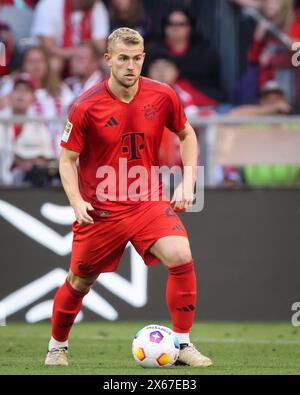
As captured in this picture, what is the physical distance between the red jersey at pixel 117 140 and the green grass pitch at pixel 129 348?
119cm

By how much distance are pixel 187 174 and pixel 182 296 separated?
2.91ft

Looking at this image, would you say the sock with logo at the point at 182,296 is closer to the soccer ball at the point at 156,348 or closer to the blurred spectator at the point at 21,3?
the soccer ball at the point at 156,348

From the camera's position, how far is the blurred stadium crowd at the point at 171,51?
13141 millimetres

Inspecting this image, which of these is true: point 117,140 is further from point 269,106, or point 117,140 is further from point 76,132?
point 269,106

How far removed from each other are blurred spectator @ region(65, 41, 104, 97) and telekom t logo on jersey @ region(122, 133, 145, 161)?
6.13 metres

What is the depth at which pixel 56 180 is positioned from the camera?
11.4m

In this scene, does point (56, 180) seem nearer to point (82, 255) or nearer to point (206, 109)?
point (206, 109)

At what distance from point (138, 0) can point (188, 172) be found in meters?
7.10

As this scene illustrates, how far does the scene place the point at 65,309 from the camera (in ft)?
24.6

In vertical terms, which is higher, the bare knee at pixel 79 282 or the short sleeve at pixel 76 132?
the short sleeve at pixel 76 132

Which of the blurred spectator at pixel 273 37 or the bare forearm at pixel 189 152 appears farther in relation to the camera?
the blurred spectator at pixel 273 37

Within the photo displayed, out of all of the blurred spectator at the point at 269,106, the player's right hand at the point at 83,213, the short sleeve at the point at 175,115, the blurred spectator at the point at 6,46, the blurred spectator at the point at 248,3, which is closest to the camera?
the player's right hand at the point at 83,213

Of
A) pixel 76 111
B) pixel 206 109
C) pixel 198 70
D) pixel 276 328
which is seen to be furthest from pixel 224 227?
pixel 76 111

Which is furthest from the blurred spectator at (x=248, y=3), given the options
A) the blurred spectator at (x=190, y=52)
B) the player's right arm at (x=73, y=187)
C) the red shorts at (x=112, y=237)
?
the player's right arm at (x=73, y=187)
